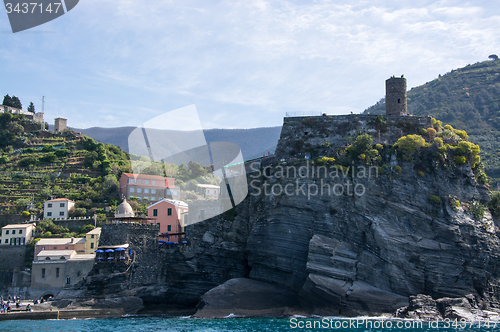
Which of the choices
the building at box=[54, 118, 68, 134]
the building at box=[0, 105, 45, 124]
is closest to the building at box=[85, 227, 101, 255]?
the building at box=[54, 118, 68, 134]

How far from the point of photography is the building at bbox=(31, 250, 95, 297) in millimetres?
50688

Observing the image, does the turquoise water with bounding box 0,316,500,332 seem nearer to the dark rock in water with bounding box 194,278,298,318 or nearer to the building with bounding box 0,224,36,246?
the dark rock in water with bounding box 194,278,298,318

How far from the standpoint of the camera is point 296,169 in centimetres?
4519

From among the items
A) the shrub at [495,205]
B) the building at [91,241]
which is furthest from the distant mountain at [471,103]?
the building at [91,241]

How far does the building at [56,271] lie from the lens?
166 ft

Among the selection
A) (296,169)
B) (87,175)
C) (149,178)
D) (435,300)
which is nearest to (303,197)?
(296,169)

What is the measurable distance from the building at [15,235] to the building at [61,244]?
3871mm

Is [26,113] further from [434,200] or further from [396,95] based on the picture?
[434,200]

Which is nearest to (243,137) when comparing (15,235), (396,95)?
(15,235)

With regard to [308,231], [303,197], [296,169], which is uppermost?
[296,169]

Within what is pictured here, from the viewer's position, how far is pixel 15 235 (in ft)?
190

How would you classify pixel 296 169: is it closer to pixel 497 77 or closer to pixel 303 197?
pixel 303 197

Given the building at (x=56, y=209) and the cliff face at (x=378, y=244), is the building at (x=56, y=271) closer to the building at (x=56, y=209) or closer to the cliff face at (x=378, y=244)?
the building at (x=56, y=209)

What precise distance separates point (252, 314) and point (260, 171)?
1536 cm
